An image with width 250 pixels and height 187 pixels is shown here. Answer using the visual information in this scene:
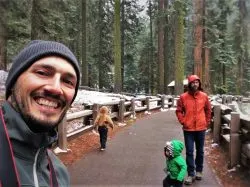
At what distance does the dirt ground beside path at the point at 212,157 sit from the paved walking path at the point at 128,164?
0.62ft

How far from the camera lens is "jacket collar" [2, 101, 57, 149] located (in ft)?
5.69

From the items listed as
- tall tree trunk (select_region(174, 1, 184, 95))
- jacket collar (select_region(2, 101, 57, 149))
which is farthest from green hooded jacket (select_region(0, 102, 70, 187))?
tall tree trunk (select_region(174, 1, 184, 95))

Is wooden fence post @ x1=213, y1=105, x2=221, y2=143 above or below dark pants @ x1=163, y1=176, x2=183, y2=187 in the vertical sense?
above

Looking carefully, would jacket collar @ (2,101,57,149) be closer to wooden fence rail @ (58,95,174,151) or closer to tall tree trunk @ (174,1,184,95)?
wooden fence rail @ (58,95,174,151)

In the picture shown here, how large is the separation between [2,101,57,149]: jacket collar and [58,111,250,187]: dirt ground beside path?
6.97m

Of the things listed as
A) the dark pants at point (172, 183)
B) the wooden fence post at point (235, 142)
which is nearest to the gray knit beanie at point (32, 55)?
the dark pants at point (172, 183)

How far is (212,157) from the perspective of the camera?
36.2 feet

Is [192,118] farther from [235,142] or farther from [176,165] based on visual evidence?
[176,165]

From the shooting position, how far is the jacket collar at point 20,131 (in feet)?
5.69

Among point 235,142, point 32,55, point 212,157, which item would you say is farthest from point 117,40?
point 32,55

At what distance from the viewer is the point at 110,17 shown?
162 feet

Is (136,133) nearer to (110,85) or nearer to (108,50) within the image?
(108,50)

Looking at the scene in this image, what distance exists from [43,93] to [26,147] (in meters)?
0.25

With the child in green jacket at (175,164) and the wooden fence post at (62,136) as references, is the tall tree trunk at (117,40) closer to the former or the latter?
the wooden fence post at (62,136)
